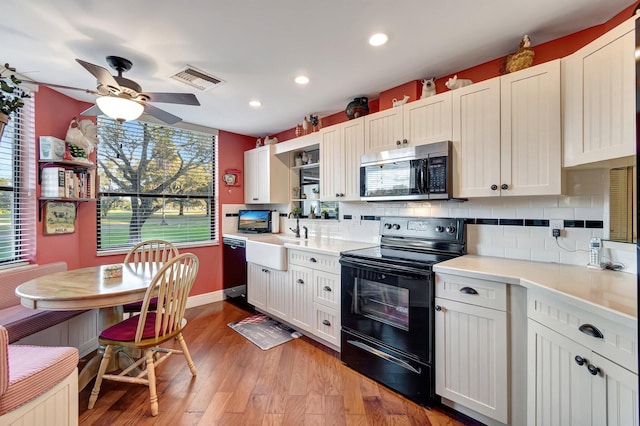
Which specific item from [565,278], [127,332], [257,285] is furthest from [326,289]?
[565,278]

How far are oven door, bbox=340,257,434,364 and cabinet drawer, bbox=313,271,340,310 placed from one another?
0.36 feet

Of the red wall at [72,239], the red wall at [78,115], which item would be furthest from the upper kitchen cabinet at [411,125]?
the red wall at [72,239]

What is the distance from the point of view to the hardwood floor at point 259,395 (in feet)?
5.80

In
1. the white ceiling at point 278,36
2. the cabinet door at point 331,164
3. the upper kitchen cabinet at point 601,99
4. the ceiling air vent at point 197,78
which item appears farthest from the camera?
the cabinet door at point 331,164

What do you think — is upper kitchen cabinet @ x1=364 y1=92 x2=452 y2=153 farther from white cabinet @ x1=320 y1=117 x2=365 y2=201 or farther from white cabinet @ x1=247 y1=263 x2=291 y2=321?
white cabinet @ x1=247 y1=263 x2=291 y2=321

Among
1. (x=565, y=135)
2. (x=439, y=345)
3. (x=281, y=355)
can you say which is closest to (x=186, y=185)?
(x=281, y=355)

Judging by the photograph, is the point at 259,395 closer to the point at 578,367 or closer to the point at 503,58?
the point at 578,367

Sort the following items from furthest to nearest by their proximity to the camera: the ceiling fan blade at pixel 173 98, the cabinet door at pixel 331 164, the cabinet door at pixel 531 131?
the cabinet door at pixel 331 164
the ceiling fan blade at pixel 173 98
the cabinet door at pixel 531 131

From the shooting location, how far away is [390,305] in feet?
6.89

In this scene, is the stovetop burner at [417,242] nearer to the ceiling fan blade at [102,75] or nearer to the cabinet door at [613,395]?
the cabinet door at [613,395]

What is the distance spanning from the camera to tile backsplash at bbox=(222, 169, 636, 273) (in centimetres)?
175

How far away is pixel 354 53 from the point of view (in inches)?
81.7

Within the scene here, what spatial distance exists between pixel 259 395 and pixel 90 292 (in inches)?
52.0

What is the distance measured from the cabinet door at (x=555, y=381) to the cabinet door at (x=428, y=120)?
1.42 metres
